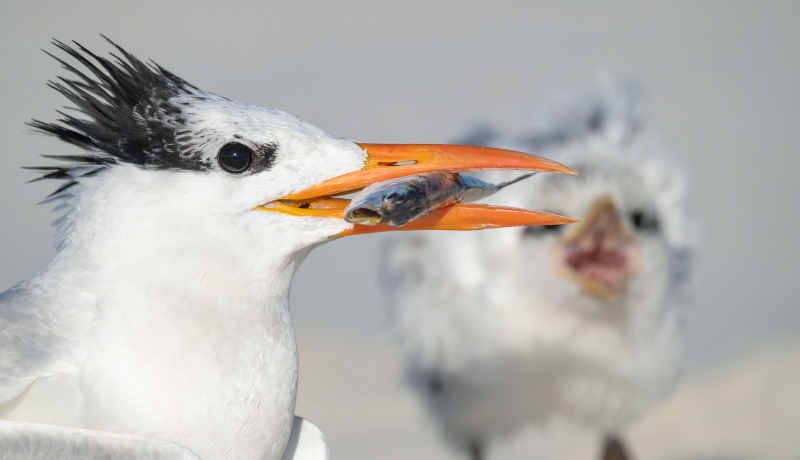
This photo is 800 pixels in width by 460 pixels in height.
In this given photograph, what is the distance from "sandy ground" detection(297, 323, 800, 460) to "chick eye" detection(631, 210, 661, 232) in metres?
1.08

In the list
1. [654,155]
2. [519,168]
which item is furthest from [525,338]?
[519,168]

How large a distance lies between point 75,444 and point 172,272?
0.33 metres

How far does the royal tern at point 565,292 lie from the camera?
387 cm

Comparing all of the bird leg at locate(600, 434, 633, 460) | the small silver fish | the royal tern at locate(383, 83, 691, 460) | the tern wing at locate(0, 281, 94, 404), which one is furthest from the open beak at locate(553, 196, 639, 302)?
the tern wing at locate(0, 281, 94, 404)

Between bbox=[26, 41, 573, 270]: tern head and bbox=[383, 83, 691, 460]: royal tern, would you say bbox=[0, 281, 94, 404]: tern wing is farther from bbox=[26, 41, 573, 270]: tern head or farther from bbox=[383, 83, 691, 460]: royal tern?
bbox=[383, 83, 691, 460]: royal tern

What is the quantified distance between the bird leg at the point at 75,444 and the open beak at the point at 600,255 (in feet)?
8.60

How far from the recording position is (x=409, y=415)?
5.15m

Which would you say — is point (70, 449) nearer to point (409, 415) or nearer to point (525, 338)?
point (525, 338)

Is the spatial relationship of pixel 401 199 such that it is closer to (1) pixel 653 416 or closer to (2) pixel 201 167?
(2) pixel 201 167

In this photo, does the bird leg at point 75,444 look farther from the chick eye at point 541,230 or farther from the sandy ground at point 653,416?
the sandy ground at point 653,416

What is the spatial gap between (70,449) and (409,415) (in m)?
3.84

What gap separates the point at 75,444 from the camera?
4.73ft

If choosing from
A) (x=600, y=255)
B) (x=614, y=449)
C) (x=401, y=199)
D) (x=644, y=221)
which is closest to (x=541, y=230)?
(x=600, y=255)

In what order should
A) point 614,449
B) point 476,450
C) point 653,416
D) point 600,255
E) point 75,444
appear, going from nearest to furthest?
point 75,444
point 600,255
point 614,449
point 476,450
point 653,416
